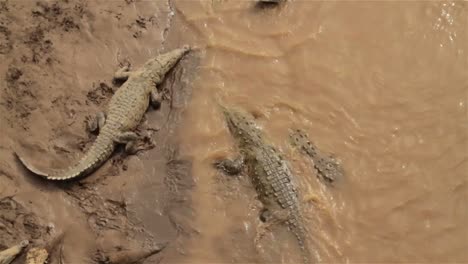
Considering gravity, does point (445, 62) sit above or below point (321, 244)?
above

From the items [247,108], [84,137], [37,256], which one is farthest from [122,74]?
[37,256]

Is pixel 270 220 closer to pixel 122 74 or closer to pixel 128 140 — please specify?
pixel 128 140

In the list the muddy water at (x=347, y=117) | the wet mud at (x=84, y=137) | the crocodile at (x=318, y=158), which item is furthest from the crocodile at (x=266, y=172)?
the wet mud at (x=84, y=137)

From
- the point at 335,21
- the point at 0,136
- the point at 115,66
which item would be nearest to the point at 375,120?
the point at 335,21

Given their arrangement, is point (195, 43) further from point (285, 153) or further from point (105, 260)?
point (105, 260)

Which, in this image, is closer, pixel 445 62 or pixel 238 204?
pixel 238 204

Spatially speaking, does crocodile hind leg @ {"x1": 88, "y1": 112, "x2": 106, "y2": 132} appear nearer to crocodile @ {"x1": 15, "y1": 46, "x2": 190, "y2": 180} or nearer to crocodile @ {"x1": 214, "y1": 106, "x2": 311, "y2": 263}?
crocodile @ {"x1": 15, "y1": 46, "x2": 190, "y2": 180}

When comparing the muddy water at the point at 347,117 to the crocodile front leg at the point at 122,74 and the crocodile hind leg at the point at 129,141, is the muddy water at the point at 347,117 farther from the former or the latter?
the crocodile front leg at the point at 122,74
